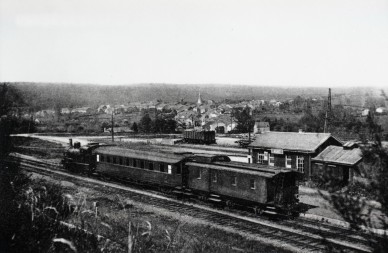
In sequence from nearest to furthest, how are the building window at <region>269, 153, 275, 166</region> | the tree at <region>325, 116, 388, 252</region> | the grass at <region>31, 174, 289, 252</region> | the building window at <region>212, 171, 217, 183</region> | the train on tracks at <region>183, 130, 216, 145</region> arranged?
the tree at <region>325, 116, 388, 252</region>
the grass at <region>31, 174, 289, 252</region>
the building window at <region>212, 171, 217, 183</region>
the building window at <region>269, 153, 275, 166</region>
the train on tracks at <region>183, 130, 216, 145</region>

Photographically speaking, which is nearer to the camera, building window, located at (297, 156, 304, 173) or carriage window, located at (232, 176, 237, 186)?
carriage window, located at (232, 176, 237, 186)

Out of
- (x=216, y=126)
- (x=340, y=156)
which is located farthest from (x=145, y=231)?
(x=216, y=126)

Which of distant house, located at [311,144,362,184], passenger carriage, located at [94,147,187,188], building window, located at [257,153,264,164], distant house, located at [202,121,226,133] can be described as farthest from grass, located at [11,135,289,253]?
distant house, located at [202,121,226,133]

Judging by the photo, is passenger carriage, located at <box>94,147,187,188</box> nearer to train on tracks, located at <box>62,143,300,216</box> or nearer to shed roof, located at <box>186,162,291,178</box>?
train on tracks, located at <box>62,143,300,216</box>

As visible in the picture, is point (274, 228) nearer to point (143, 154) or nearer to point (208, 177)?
point (208, 177)

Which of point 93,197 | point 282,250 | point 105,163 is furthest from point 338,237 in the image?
point 105,163

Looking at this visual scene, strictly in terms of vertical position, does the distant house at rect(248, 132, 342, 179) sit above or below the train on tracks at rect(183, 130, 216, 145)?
above

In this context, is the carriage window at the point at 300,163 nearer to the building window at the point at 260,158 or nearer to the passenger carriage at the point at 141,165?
the building window at the point at 260,158

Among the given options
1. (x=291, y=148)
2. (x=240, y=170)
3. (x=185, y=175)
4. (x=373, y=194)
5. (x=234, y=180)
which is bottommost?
(x=185, y=175)

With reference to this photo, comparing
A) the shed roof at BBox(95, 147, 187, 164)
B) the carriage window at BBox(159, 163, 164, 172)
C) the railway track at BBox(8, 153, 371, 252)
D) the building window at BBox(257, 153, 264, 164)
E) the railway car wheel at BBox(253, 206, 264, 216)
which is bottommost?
the railway track at BBox(8, 153, 371, 252)
